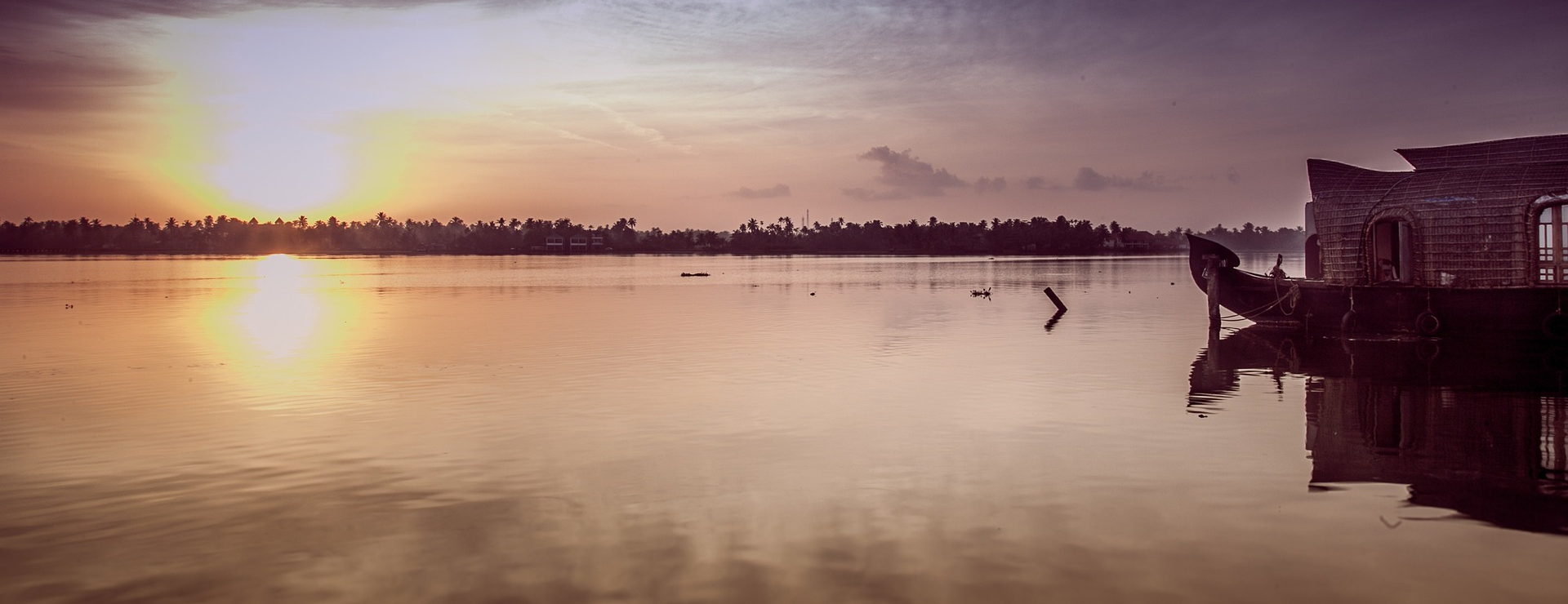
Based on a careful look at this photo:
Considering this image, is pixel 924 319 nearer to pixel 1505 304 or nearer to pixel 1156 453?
pixel 1505 304

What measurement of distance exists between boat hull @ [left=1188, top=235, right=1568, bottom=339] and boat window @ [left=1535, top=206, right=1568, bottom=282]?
2.96 ft

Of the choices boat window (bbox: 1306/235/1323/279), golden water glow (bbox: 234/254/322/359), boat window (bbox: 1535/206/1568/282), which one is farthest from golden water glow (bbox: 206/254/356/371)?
boat window (bbox: 1306/235/1323/279)

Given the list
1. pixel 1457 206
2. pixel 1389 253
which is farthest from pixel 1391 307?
pixel 1457 206

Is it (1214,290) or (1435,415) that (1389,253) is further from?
(1435,415)

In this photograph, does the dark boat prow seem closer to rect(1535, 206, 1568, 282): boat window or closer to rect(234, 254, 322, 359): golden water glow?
rect(1535, 206, 1568, 282): boat window

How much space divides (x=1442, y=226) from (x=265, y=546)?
31.9 metres

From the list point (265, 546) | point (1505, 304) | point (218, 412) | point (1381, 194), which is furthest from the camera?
point (1381, 194)

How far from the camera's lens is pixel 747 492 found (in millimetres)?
12406

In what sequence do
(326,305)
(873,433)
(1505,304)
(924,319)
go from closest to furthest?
(873,433), (1505,304), (924,319), (326,305)

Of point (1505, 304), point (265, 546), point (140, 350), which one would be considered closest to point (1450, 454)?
point (265, 546)

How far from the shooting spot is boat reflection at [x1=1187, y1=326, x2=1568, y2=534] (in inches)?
480

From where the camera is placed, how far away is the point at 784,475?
13.4 metres

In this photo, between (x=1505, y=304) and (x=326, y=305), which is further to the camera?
(x=326, y=305)

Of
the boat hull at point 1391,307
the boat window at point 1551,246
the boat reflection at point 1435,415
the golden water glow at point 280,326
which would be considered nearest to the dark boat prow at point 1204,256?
the boat hull at point 1391,307
